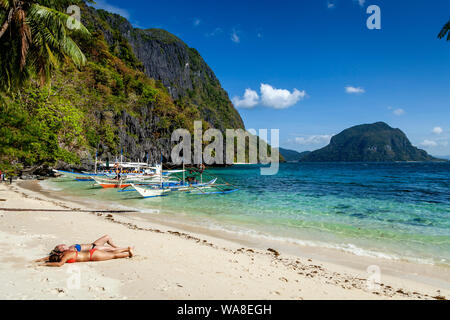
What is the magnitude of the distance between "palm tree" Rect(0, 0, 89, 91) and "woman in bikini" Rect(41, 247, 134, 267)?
7.80 meters

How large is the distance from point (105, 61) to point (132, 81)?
389 inches

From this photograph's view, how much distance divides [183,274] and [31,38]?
1139cm

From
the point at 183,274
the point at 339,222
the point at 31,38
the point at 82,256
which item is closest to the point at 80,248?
the point at 82,256

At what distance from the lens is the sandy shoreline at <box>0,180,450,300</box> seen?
4.03 meters

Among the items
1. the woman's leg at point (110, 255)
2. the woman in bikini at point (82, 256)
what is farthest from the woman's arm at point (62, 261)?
the woman's leg at point (110, 255)

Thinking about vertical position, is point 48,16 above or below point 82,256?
above

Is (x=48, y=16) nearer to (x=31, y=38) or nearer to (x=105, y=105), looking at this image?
(x=31, y=38)

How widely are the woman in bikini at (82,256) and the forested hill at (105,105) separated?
35.0ft

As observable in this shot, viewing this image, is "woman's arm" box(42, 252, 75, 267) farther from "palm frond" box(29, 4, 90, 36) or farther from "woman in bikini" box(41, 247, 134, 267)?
"palm frond" box(29, 4, 90, 36)

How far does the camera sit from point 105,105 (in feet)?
204

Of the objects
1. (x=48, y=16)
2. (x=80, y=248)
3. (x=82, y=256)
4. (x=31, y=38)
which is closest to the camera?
(x=82, y=256)

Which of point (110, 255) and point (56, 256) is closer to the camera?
point (56, 256)

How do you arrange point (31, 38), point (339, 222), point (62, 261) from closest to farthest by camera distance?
point (62, 261) < point (31, 38) < point (339, 222)

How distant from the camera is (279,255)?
798cm
